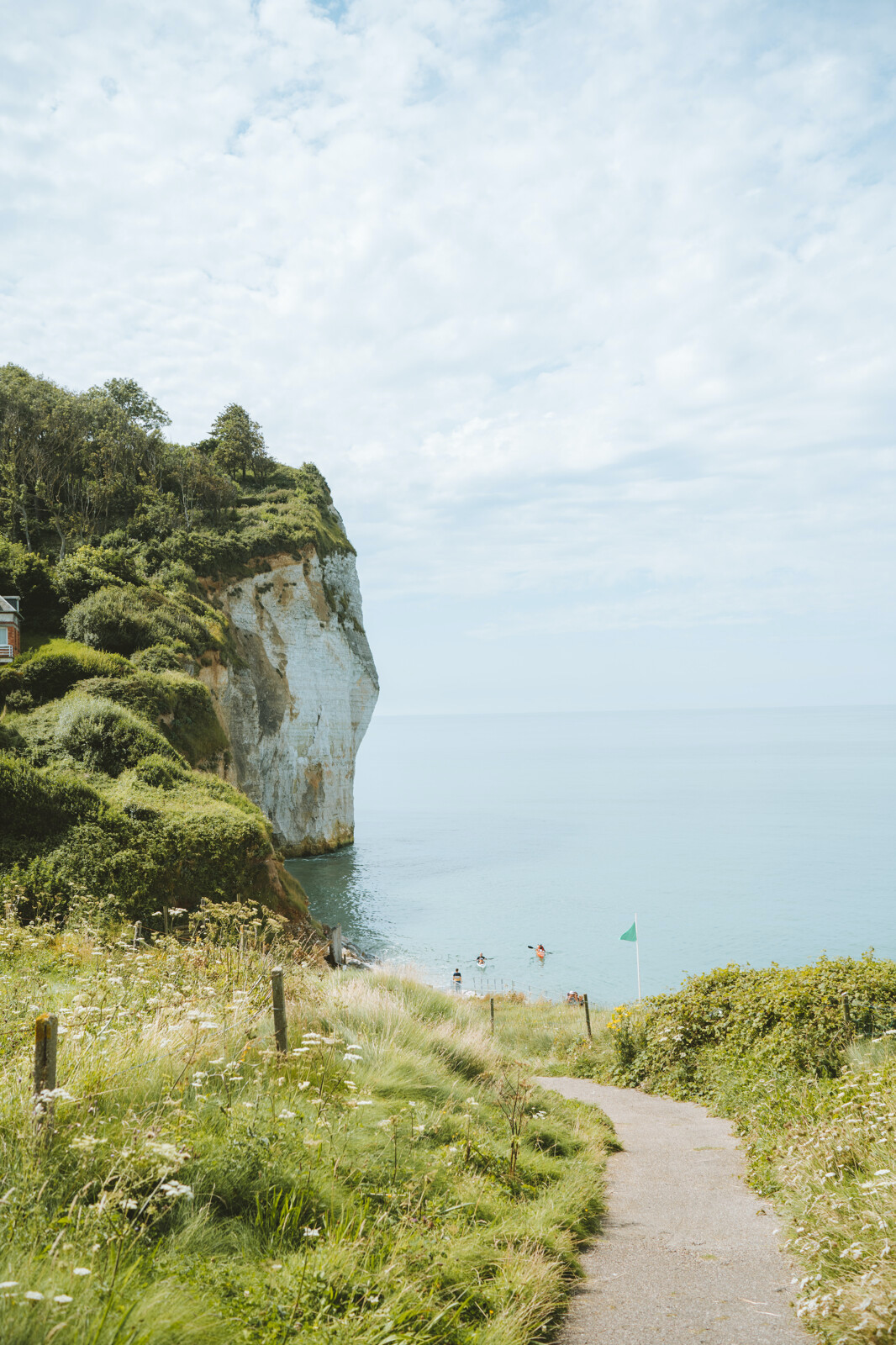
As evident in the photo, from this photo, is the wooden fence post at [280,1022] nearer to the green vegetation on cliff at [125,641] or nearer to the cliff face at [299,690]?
the green vegetation on cliff at [125,641]

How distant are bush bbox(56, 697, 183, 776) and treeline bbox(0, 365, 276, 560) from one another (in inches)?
694

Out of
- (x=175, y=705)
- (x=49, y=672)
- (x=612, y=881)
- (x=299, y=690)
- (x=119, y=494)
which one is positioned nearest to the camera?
(x=49, y=672)

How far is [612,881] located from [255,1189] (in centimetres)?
4978

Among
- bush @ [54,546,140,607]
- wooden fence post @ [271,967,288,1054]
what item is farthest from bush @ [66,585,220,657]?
wooden fence post @ [271,967,288,1054]

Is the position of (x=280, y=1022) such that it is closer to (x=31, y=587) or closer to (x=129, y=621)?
(x=129, y=621)

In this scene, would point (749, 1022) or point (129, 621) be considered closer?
point (749, 1022)

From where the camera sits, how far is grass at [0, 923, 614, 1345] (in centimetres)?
317

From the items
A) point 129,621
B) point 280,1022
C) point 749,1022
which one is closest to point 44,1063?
point 280,1022

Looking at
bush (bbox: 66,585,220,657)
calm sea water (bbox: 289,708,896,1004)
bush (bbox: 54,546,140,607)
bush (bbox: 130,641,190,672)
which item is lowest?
calm sea water (bbox: 289,708,896,1004)

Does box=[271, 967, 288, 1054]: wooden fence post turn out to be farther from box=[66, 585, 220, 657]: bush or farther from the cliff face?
the cliff face

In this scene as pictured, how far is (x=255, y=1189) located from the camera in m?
4.16

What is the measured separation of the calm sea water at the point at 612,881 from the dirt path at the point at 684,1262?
16989 mm

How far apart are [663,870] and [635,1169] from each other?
163ft

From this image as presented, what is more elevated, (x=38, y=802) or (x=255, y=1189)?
(x=38, y=802)
